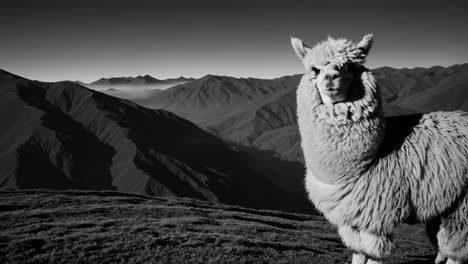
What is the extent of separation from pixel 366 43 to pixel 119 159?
6321 inches

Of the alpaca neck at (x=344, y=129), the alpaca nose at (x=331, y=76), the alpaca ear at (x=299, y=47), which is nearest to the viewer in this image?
the alpaca nose at (x=331, y=76)

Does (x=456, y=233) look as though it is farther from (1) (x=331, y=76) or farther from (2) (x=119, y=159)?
(2) (x=119, y=159)

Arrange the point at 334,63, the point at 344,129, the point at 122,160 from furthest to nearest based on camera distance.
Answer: the point at 122,160
the point at 344,129
the point at 334,63

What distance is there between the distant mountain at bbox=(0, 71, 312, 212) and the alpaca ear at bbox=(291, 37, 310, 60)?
119845 mm

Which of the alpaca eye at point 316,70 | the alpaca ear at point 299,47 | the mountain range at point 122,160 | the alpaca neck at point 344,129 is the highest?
the alpaca ear at point 299,47

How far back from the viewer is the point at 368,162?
587 cm

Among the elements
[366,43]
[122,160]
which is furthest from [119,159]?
[366,43]

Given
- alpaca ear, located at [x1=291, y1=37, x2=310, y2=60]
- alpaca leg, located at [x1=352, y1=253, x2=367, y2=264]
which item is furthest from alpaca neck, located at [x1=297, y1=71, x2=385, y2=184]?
alpaca leg, located at [x1=352, y1=253, x2=367, y2=264]

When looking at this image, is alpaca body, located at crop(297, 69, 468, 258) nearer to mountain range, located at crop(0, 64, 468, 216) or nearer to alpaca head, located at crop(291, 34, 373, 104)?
alpaca head, located at crop(291, 34, 373, 104)

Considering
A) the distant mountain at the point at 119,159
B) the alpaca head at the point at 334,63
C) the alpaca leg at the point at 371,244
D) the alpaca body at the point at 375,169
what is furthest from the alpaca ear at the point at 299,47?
the distant mountain at the point at 119,159

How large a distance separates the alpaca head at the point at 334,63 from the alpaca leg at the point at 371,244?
2.25 meters

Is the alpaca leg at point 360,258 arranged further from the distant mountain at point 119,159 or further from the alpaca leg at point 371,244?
the distant mountain at point 119,159

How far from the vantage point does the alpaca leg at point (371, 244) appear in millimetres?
5699

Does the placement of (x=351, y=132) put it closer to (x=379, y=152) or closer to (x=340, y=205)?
(x=379, y=152)
